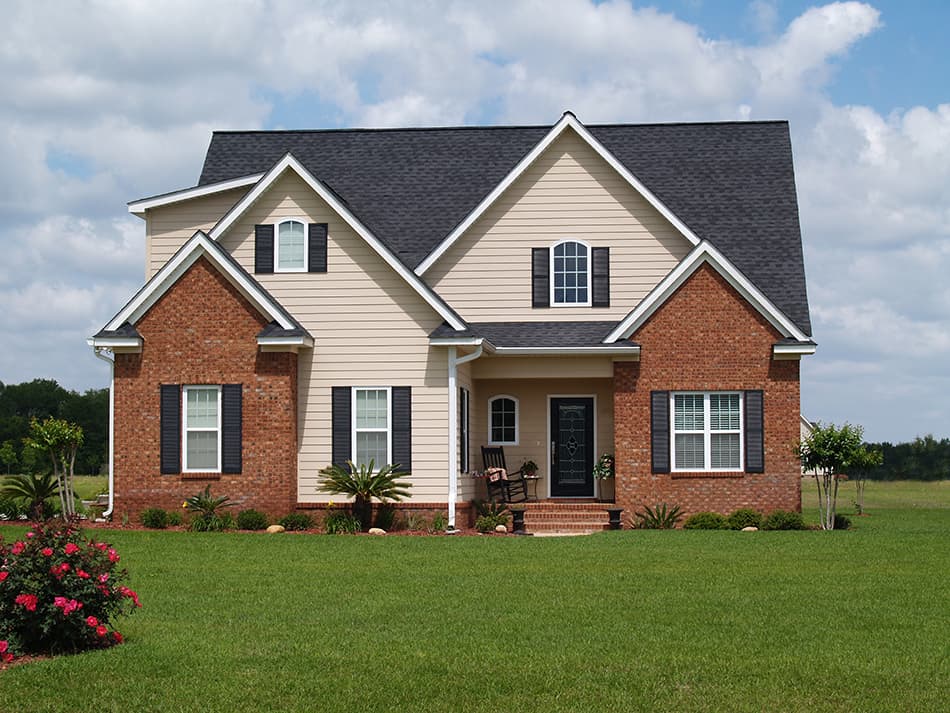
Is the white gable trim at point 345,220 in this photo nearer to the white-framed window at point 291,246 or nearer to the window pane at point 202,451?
the white-framed window at point 291,246

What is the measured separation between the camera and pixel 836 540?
2180cm

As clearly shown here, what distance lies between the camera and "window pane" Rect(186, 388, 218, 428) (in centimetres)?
2498

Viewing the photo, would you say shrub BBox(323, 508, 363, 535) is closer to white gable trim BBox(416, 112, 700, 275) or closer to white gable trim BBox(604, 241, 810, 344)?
white gable trim BBox(416, 112, 700, 275)

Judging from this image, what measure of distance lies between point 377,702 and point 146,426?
1618cm

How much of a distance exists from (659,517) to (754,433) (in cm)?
262

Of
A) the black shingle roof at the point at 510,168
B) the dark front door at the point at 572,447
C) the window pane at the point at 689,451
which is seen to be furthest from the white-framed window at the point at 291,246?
the window pane at the point at 689,451

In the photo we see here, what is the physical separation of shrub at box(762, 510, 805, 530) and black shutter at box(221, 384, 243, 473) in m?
10.6

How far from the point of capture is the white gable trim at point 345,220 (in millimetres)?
25016

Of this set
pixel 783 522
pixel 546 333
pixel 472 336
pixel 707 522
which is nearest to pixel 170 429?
pixel 472 336

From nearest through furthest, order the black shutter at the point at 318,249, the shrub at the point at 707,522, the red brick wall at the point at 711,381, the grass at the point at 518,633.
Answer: the grass at the point at 518,633 < the shrub at the point at 707,522 < the black shutter at the point at 318,249 < the red brick wall at the point at 711,381

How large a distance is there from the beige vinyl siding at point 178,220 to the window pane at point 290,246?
10.5ft

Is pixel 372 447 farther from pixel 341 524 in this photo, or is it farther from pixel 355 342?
pixel 355 342

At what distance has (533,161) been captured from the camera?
27.9 m

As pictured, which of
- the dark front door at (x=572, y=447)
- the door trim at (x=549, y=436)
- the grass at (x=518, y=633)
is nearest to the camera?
the grass at (x=518, y=633)
